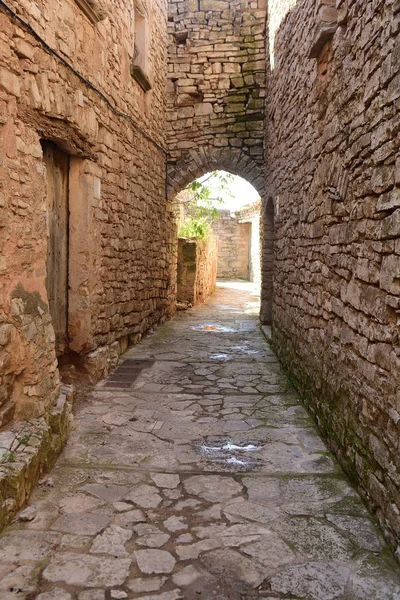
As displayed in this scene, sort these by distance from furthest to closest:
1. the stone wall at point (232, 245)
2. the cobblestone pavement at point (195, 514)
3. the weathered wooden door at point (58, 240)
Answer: the stone wall at point (232, 245)
the weathered wooden door at point (58, 240)
the cobblestone pavement at point (195, 514)

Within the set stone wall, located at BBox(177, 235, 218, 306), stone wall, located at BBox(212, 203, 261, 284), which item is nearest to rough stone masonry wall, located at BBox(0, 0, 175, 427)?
stone wall, located at BBox(177, 235, 218, 306)

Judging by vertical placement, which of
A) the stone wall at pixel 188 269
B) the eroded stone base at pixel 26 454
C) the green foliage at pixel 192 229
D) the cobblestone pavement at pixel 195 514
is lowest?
the cobblestone pavement at pixel 195 514

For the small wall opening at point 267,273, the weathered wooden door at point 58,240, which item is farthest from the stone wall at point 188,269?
the weathered wooden door at point 58,240

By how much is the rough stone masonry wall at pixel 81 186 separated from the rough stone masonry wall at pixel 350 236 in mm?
2081

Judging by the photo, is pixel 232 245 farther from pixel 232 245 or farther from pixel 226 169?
pixel 226 169

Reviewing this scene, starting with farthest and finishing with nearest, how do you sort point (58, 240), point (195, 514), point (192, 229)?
1. point (192, 229)
2. point (58, 240)
3. point (195, 514)

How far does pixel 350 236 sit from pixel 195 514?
1.96m

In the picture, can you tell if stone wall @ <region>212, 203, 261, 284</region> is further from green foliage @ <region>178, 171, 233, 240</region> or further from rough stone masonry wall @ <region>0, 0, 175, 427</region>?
rough stone masonry wall @ <region>0, 0, 175, 427</region>

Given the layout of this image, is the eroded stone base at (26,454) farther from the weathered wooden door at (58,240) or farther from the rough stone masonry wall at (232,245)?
the rough stone masonry wall at (232,245)

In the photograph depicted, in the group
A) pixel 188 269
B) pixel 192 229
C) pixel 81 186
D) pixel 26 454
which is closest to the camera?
pixel 26 454

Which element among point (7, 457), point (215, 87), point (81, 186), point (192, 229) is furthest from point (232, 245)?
point (7, 457)

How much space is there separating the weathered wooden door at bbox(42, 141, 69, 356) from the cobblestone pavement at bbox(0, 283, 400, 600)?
→ 2.74 ft

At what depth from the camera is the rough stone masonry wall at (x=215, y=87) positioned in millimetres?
8672

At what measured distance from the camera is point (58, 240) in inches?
180
